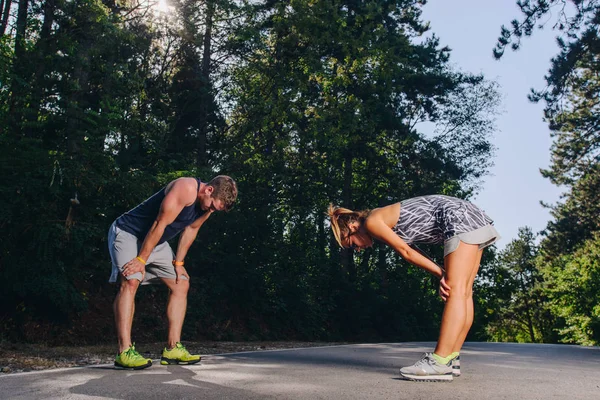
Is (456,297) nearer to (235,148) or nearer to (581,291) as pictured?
(235,148)

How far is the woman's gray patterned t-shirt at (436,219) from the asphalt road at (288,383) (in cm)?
111

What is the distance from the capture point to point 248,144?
2272 cm

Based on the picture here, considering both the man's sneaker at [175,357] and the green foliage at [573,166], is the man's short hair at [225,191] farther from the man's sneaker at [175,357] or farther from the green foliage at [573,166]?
the green foliage at [573,166]

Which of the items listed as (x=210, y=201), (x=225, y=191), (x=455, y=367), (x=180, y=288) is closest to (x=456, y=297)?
(x=455, y=367)

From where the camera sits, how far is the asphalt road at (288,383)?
13.3 ft

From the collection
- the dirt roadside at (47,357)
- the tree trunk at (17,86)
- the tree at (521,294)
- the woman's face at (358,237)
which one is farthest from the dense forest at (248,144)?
the tree at (521,294)

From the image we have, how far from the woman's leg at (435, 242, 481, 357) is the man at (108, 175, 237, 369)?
180 cm

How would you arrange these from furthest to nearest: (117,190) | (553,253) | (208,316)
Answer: (553,253)
(208,316)
(117,190)

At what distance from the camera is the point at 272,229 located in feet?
62.1

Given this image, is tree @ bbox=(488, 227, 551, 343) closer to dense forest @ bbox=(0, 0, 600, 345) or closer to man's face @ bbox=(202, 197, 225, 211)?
dense forest @ bbox=(0, 0, 600, 345)

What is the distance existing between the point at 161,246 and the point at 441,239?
2385mm

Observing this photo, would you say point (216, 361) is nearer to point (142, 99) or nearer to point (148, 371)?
point (148, 371)

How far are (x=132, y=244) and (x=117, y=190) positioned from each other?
732 cm

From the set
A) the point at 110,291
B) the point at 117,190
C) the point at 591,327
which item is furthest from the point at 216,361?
the point at 591,327
